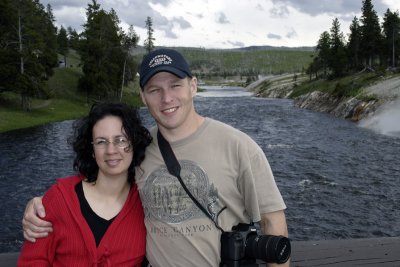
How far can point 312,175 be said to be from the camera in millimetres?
22438

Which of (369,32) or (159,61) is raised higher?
(369,32)

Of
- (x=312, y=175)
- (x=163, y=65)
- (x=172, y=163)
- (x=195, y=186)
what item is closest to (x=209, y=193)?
(x=195, y=186)

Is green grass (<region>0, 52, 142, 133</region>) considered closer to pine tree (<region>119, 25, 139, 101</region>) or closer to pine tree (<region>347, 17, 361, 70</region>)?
pine tree (<region>119, 25, 139, 101</region>)

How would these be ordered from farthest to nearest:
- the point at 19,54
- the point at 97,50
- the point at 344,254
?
the point at 97,50 → the point at 19,54 → the point at 344,254

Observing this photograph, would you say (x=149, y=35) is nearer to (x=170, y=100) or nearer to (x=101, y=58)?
(x=101, y=58)

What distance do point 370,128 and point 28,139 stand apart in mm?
30168

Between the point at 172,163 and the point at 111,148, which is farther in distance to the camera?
the point at 111,148

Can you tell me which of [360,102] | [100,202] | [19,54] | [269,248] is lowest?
[360,102]

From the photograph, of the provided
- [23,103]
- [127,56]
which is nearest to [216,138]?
[23,103]

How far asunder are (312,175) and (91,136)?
19693mm

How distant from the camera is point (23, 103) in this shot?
157 feet

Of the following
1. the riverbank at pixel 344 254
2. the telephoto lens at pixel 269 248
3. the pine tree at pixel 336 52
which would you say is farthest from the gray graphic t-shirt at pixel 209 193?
the pine tree at pixel 336 52

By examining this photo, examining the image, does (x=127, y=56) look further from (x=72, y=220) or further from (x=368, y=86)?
(x=72, y=220)

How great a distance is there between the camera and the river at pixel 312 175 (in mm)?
15727
